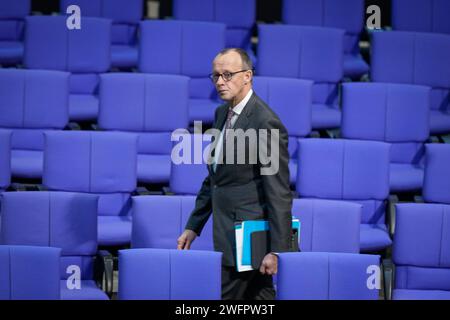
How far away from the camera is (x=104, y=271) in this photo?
5.72ft

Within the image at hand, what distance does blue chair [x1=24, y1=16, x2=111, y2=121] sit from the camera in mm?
2432

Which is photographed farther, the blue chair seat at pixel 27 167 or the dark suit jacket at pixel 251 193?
the blue chair seat at pixel 27 167

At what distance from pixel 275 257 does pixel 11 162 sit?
3.11 feet

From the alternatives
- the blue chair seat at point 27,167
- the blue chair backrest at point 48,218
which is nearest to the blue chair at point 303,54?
the blue chair seat at point 27,167

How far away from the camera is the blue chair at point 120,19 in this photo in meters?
2.65

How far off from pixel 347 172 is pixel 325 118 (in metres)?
0.43

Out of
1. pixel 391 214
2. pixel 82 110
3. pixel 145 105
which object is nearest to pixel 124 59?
pixel 82 110

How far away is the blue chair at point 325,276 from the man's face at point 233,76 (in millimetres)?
258

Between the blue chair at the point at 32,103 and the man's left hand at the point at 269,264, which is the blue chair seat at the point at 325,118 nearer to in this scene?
the blue chair at the point at 32,103

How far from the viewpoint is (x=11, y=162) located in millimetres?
2150

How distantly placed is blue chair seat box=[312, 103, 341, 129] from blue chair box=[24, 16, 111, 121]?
0.56 meters

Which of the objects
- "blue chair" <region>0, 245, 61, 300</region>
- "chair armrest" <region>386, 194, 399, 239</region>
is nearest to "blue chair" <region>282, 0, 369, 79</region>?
"chair armrest" <region>386, 194, 399, 239</region>

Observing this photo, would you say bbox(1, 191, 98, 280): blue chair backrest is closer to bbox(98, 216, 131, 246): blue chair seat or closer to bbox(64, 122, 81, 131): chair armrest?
bbox(98, 216, 131, 246): blue chair seat

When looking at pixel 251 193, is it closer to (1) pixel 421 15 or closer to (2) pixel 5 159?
(2) pixel 5 159
